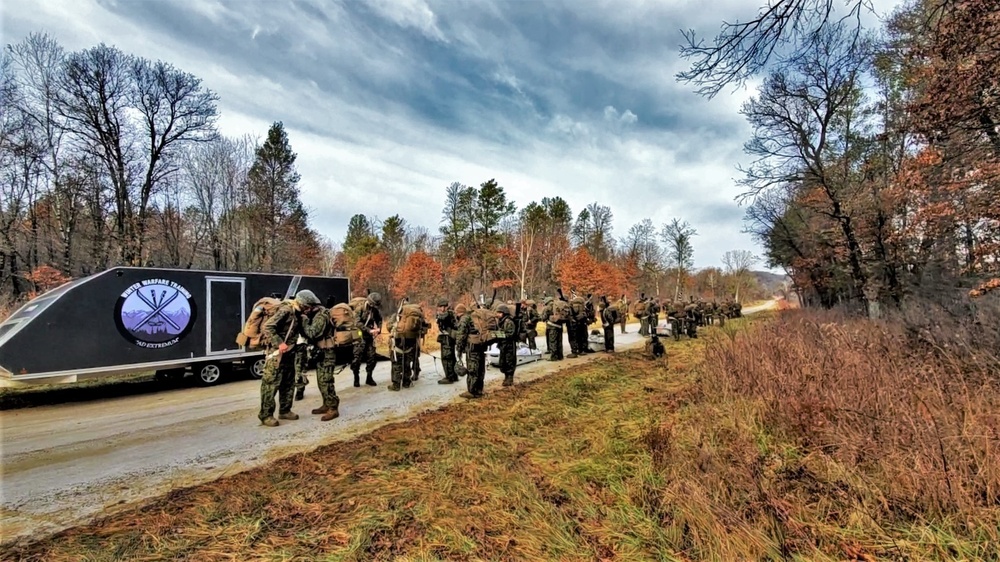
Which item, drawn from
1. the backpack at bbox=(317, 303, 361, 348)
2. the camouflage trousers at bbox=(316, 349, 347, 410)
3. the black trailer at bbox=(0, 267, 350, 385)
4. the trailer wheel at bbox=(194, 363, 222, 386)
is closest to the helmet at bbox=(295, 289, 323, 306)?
the camouflage trousers at bbox=(316, 349, 347, 410)

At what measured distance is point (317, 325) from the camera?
707cm

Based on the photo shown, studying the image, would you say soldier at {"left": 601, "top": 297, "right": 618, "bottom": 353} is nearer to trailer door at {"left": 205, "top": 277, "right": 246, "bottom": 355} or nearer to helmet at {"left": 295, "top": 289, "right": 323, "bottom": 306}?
helmet at {"left": 295, "top": 289, "right": 323, "bottom": 306}

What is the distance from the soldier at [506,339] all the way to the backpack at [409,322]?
1740mm

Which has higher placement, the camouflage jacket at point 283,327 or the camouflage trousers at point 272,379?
the camouflage jacket at point 283,327

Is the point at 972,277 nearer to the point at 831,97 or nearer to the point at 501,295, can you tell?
the point at 831,97

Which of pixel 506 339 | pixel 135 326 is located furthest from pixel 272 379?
pixel 135 326

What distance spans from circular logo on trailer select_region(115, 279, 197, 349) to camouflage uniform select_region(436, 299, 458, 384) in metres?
5.73

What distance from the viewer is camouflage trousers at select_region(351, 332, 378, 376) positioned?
9.47 m

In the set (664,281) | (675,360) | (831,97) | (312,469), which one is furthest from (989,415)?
(664,281)

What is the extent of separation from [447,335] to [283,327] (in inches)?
156

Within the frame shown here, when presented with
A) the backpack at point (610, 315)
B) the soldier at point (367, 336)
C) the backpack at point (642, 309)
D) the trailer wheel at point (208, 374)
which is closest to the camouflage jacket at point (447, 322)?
the soldier at point (367, 336)

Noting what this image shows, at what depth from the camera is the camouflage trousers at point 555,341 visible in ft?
45.6

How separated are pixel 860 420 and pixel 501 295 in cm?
4197

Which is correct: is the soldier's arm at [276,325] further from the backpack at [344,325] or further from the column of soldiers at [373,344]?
the backpack at [344,325]
